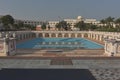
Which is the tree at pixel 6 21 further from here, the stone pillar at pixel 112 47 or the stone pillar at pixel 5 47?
the stone pillar at pixel 112 47

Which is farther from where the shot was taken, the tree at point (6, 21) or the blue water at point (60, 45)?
the tree at point (6, 21)

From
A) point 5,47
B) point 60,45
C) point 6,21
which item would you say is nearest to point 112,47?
point 5,47

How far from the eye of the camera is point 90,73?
1201cm

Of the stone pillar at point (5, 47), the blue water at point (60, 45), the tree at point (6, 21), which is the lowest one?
the blue water at point (60, 45)

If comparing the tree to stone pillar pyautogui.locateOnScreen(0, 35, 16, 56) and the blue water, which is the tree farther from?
stone pillar pyautogui.locateOnScreen(0, 35, 16, 56)

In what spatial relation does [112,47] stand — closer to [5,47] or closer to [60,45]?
[5,47]

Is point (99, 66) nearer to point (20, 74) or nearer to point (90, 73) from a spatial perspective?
point (90, 73)

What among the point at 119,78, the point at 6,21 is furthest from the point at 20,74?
the point at 6,21

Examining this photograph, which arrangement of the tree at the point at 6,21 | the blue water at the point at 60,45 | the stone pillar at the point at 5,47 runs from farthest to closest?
1. the tree at the point at 6,21
2. the blue water at the point at 60,45
3. the stone pillar at the point at 5,47

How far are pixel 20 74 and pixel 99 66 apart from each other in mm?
5565

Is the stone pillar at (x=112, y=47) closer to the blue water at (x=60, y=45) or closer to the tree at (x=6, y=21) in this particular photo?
the blue water at (x=60, y=45)

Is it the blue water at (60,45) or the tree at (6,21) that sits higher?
the tree at (6,21)

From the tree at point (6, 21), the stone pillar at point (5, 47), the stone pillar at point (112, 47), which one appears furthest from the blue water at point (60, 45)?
the tree at point (6, 21)

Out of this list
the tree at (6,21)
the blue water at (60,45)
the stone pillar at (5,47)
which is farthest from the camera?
the tree at (6,21)
